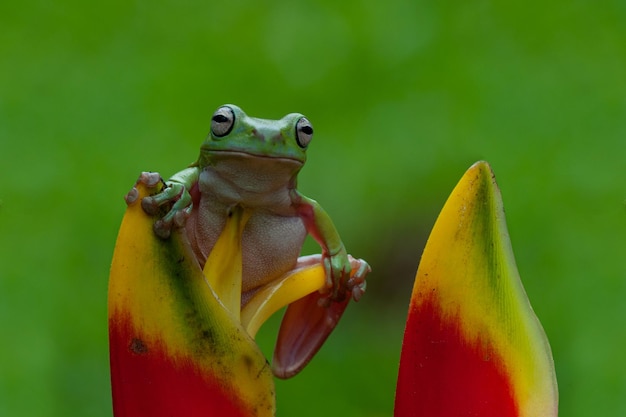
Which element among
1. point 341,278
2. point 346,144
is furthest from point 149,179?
point 346,144

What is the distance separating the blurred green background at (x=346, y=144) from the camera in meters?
1.31

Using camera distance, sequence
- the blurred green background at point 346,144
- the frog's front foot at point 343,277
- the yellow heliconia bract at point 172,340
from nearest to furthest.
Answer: the yellow heliconia bract at point 172,340 < the frog's front foot at point 343,277 < the blurred green background at point 346,144

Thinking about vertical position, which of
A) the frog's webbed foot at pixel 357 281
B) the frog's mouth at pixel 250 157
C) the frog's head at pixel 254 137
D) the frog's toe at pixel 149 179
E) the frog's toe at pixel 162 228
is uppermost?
the frog's head at pixel 254 137

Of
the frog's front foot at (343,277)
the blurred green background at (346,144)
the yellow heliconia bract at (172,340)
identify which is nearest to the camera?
the yellow heliconia bract at (172,340)

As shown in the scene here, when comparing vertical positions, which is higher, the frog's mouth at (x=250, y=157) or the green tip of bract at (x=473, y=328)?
the frog's mouth at (x=250, y=157)

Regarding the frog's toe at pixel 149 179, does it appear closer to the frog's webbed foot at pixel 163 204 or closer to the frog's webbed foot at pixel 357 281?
the frog's webbed foot at pixel 163 204

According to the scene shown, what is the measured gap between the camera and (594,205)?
1.43 m

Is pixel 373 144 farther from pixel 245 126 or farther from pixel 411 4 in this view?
pixel 245 126

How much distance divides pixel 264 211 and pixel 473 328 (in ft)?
0.54

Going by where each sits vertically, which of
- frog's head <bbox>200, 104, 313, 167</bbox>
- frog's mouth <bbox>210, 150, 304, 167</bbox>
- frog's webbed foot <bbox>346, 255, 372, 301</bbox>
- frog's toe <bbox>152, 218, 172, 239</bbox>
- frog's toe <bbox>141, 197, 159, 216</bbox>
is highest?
frog's head <bbox>200, 104, 313, 167</bbox>

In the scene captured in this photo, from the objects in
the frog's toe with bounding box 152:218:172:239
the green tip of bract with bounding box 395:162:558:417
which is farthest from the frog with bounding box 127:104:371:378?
the green tip of bract with bounding box 395:162:558:417

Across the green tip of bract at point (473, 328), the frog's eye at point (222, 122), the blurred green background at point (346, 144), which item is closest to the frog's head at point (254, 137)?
the frog's eye at point (222, 122)

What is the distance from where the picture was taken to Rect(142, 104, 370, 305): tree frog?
2.22 feet

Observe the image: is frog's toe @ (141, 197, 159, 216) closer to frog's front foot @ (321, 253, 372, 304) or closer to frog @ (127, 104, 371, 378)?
frog @ (127, 104, 371, 378)
